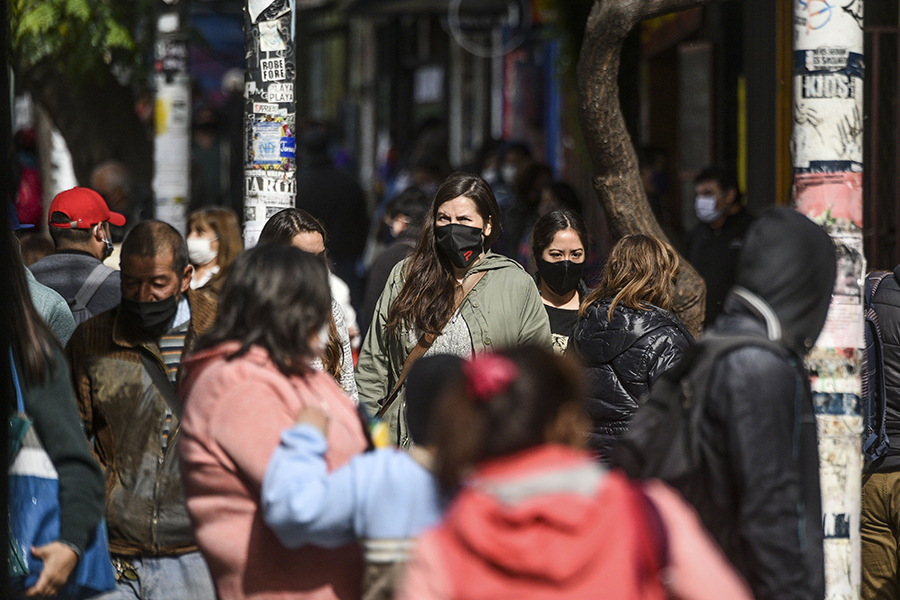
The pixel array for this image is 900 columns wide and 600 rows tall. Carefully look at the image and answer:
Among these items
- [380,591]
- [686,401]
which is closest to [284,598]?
[380,591]

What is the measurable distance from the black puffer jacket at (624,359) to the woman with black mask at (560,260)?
2.44 feet

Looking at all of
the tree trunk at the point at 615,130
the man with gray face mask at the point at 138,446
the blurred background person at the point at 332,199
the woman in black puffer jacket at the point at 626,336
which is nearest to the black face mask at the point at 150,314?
the man with gray face mask at the point at 138,446

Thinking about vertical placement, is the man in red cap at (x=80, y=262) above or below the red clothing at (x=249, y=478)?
above

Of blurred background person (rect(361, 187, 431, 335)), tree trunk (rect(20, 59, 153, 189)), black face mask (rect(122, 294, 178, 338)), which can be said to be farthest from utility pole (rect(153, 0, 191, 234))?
black face mask (rect(122, 294, 178, 338))

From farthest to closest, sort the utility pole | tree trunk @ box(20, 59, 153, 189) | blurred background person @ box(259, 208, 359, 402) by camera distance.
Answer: tree trunk @ box(20, 59, 153, 189) < the utility pole < blurred background person @ box(259, 208, 359, 402)

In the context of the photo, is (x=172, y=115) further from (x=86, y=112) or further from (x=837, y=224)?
(x=837, y=224)

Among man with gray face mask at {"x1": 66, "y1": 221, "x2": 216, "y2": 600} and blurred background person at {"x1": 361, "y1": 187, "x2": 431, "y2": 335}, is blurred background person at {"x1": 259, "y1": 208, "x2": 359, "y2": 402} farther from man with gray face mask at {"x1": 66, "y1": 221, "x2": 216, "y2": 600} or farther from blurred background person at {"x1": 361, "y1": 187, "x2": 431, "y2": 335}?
blurred background person at {"x1": 361, "y1": 187, "x2": 431, "y2": 335}

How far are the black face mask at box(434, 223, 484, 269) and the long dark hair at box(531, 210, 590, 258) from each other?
0.80 metres

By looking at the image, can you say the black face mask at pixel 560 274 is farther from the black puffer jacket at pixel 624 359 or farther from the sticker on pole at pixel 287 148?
the sticker on pole at pixel 287 148

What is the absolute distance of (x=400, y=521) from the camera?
272 cm

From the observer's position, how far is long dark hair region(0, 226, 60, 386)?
129 inches

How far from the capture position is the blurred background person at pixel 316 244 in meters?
5.08

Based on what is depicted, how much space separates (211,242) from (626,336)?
3129 millimetres

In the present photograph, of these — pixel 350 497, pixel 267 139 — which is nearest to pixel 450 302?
pixel 267 139
